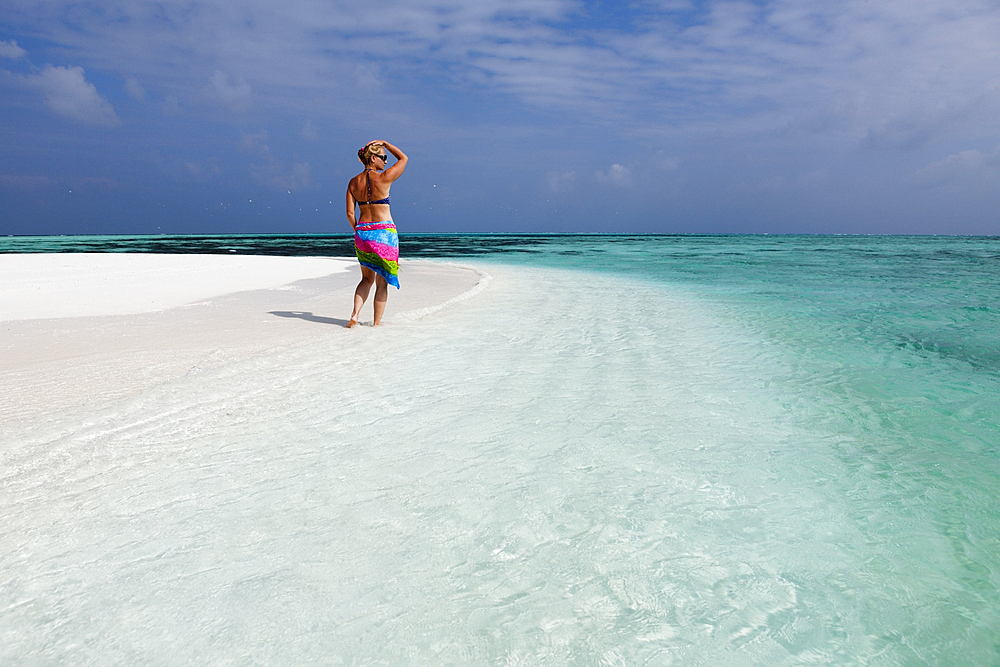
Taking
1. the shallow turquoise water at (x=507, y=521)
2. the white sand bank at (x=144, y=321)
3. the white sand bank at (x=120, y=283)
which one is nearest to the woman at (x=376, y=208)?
the white sand bank at (x=144, y=321)

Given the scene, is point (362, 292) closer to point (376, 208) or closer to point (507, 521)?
point (376, 208)

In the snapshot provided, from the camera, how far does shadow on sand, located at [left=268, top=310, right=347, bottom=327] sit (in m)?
7.09

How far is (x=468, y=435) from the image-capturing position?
3441 millimetres

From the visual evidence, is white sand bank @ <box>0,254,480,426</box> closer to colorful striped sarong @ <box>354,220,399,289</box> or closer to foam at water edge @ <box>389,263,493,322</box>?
foam at water edge @ <box>389,263,493,322</box>

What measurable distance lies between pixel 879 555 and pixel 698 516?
2.32ft

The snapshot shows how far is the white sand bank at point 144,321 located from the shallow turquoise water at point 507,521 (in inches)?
22.9

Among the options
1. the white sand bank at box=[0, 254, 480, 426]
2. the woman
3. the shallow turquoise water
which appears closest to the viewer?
the shallow turquoise water

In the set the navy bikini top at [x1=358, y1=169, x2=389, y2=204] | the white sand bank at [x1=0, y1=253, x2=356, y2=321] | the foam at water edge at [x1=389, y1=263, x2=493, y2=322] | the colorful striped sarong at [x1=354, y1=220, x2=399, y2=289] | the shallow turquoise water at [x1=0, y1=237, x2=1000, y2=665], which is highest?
the navy bikini top at [x1=358, y1=169, x2=389, y2=204]

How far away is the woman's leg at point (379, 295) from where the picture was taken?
666 centimetres

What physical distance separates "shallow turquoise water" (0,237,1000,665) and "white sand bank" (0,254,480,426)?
22.9 inches

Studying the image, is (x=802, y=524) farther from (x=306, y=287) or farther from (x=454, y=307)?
(x=306, y=287)

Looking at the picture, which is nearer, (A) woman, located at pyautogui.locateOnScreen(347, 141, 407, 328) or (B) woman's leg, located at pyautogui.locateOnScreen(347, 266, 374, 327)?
(A) woman, located at pyautogui.locateOnScreen(347, 141, 407, 328)

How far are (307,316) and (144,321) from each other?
186 centimetres

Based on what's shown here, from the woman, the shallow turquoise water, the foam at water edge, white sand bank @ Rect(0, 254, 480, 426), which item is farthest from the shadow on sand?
the shallow turquoise water
